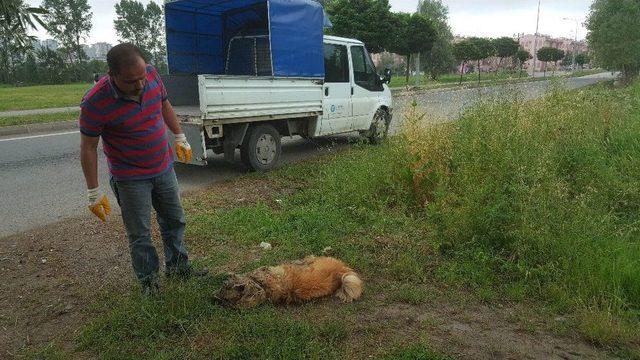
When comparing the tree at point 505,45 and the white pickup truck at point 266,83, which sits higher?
the tree at point 505,45

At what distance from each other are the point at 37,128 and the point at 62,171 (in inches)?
215

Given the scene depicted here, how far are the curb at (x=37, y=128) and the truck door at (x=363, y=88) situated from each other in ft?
26.6

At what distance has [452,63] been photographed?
42.8 metres

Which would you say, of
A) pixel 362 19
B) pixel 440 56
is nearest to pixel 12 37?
pixel 362 19

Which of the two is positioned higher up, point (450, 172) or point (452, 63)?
point (452, 63)

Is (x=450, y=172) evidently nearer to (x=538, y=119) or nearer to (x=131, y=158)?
(x=538, y=119)

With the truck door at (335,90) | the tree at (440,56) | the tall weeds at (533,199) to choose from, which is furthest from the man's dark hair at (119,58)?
the tree at (440,56)

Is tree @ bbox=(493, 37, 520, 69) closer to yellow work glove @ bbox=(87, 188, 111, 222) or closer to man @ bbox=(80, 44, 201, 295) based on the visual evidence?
man @ bbox=(80, 44, 201, 295)

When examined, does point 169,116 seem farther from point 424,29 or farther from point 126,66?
point 424,29

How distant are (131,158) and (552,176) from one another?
3.51 meters

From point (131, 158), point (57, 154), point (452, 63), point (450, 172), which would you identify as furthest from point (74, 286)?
point (452, 63)

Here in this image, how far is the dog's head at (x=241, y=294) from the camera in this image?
2.89 metres

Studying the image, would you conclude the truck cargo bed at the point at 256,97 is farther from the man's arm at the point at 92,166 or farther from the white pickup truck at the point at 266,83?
the man's arm at the point at 92,166

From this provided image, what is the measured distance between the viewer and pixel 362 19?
23.8m
